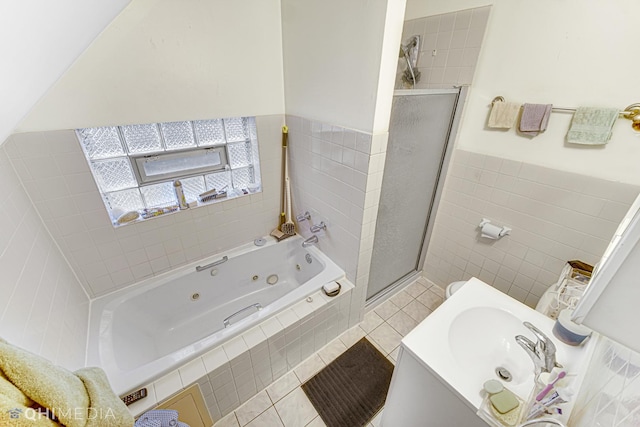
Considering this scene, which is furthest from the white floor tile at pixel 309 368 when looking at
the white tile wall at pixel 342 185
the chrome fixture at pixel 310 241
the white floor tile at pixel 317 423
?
the chrome fixture at pixel 310 241

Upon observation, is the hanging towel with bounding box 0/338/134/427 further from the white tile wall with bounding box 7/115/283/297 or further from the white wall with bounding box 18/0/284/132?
the white wall with bounding box 18/0/284/132

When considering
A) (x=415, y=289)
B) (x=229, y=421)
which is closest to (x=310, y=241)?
(x=415, y=289)

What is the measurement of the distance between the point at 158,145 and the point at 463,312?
1927 millimetres

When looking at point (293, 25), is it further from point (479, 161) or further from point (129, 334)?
point (129, 334)

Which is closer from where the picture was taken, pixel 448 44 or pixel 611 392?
pixel 611 392

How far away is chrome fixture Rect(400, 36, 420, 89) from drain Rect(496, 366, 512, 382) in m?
1.84

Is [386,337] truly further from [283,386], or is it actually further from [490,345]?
[490,345]

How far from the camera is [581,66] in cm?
127

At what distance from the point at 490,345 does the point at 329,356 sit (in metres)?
1.04

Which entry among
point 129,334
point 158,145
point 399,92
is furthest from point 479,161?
point 129,334

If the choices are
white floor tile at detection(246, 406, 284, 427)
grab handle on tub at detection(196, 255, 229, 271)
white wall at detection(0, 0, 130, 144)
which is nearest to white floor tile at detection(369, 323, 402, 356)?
white floor tile at detection(246, 406, 284, 427)

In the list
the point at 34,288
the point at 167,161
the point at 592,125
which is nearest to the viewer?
the point at 34,288

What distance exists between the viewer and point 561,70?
133cm

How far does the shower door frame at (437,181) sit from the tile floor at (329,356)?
0.27 feet
